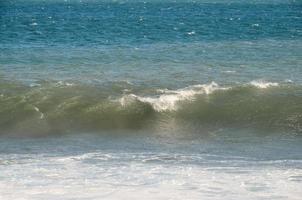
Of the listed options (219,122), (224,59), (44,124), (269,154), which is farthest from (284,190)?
(224,59)

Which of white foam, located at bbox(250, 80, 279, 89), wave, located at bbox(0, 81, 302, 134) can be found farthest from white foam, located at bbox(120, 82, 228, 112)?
white foam, located at bbox(250, 80, 279, 89)

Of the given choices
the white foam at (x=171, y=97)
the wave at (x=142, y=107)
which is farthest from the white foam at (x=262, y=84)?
the white foam at (x=171, y=97)

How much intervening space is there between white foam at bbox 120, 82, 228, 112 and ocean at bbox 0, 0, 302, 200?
32mm

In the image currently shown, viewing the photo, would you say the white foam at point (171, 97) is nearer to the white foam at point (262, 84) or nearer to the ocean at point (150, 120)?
the ocean at point (150, 120)

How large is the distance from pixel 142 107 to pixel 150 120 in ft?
2.29

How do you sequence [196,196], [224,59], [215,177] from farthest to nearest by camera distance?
[224,59], [215,177], [196,196]

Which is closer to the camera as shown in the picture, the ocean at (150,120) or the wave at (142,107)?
the ocean at (150,120)

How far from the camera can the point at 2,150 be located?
13.7 m

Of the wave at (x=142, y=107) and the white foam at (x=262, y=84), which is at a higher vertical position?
the white foam at (x=262, y=84)

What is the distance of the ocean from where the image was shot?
36.9ft

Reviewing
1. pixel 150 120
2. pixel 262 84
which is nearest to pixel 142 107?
pixel 150 120

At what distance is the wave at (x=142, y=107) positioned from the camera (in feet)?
53.5

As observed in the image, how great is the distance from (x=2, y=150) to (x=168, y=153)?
3.47 metres

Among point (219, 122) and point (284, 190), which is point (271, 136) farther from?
point (284, 190)
